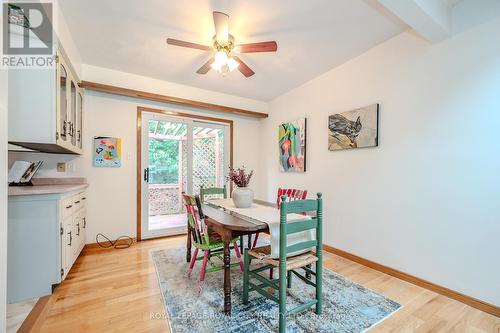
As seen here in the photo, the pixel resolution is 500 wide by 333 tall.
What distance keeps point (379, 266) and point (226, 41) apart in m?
2.91

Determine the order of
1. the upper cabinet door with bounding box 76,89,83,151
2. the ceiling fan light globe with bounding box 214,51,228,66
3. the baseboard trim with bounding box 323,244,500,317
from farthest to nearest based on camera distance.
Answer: the upper cabinet door with bounding box 76,89,83,151, the ceiling fan light globe with bounding box 214,51,228,66, the baseboard trim with bounding box 323,244,500,317

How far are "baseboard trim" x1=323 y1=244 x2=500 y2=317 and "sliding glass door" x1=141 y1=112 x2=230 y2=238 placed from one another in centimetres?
253

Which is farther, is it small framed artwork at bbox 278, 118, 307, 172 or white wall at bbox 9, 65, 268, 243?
small framed artwork at bbox 278, 118, 307, 172

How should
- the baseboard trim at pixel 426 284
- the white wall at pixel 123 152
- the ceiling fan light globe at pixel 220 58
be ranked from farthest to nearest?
the white wall at pixel 123 152
the ceiling fan light globe at pixel 220 58
the baseboard trim at pixel 426 284

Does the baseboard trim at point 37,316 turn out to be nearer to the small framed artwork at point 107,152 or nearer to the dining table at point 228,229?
the dining table at point 228,229

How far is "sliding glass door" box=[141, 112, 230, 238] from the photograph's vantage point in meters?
3.54

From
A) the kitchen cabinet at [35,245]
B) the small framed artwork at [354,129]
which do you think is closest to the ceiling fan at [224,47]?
the small framed artwork at [354,129]

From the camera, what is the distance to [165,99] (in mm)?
3475

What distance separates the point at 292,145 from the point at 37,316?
136 inches

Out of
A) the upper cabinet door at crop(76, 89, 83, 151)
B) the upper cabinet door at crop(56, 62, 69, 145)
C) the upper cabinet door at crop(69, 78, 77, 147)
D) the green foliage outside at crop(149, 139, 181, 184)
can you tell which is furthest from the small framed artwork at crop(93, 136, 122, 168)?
the upper cabinet door at crop(56, 62, 69, 145)

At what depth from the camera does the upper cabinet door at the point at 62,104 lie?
6.70 feet

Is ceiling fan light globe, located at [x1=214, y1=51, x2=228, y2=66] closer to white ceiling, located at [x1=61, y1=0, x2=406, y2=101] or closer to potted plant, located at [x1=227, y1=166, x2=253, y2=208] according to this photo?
white ceiling, located at [x1=61, y1=0, x2=406, y2=101]

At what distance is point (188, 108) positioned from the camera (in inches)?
152

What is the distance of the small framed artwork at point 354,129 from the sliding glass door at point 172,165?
2.14 metres
